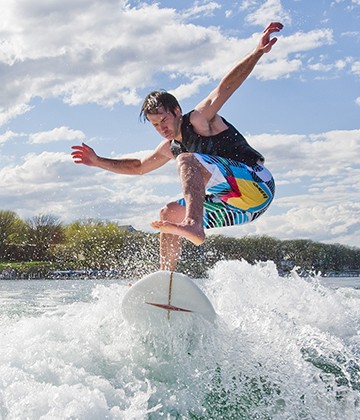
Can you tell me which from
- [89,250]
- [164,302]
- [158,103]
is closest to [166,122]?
[158,103]

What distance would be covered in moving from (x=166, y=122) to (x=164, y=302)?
1.68 m

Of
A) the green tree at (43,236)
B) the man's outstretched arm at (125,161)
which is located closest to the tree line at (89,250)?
the green tree at (43,236)

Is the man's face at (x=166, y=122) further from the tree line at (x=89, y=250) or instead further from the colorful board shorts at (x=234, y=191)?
the tree line at (x=89, y=250)

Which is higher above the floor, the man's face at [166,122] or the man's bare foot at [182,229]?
the man's face at [166,122]

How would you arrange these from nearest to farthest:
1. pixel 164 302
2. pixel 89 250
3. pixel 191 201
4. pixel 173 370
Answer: pixel 173 370 < pixel 191 201 < pixel 164 302 < pixel 89 250

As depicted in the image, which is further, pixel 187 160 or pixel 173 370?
pixel 187 160

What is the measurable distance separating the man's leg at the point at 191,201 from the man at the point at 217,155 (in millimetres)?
49

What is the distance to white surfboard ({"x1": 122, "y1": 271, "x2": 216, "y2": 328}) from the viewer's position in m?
4.57

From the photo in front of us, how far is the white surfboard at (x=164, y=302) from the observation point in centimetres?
457

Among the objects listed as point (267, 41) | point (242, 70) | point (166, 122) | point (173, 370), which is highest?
point (267, 41)

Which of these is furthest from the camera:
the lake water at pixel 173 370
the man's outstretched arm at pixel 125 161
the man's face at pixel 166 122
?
the man's outstretched arm at pixel 125 161

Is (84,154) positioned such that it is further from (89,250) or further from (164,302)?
(89,250)

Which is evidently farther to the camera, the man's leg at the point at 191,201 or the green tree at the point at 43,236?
the green tree at the point at 43,236

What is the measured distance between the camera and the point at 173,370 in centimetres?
404
